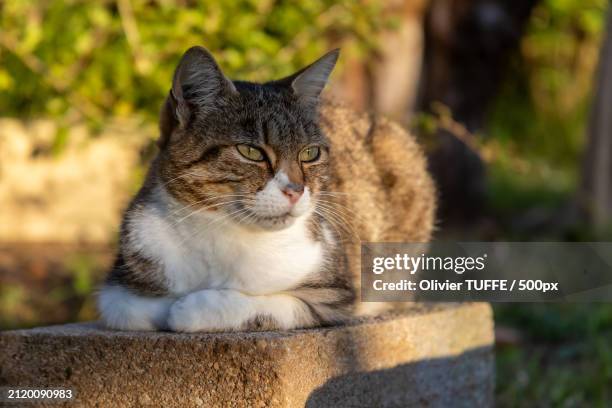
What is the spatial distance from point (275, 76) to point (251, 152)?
2.49 m

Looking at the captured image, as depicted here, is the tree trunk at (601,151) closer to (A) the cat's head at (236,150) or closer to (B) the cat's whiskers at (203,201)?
(A) the cat's head at (236,150)

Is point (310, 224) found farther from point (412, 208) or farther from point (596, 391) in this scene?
point (596, 391)

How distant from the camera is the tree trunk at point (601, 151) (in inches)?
347

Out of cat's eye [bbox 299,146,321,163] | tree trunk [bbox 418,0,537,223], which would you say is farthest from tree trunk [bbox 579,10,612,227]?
cat's eye [bbox 299,146,321,163]

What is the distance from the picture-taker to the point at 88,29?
625 centimetres

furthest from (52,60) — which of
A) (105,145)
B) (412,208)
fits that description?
(412,208)

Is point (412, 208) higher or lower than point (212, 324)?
higher

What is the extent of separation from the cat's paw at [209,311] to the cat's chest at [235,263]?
0.09 metres

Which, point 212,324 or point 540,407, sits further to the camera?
point 540,407

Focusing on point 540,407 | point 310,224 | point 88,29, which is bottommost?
point 540,407

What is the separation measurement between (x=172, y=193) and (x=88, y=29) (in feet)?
11.1

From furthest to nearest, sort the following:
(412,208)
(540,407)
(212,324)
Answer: (540,407)
(412,208)
(212,324)

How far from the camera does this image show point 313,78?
3617mm

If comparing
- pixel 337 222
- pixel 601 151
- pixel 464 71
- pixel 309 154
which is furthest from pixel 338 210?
pixel 601 151
